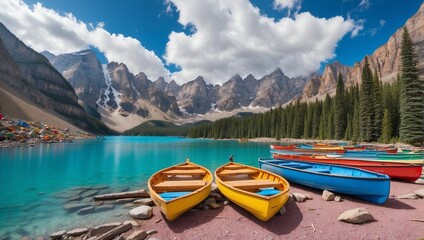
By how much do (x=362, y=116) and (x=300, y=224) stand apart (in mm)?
67161

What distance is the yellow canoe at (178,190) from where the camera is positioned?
9.30 meters

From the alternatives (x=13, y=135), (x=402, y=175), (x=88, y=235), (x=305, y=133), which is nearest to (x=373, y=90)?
(x=305, y=133)

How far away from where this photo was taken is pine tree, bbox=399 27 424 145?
148 feet

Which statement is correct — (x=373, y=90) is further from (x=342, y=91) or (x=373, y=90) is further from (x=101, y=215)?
(x=101, y=215)

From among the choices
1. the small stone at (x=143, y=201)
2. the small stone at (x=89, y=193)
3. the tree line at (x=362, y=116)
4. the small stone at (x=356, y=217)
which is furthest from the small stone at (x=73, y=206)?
the tree line at (x=362, y=116)

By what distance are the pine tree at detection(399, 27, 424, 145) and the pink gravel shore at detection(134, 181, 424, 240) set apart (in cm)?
4415

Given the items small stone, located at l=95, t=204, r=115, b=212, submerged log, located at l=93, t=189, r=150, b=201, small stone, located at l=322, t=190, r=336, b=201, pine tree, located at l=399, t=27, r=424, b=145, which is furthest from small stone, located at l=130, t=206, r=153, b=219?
pine tree, located at l=399, t=27, r=424, b=145

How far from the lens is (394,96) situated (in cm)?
6988

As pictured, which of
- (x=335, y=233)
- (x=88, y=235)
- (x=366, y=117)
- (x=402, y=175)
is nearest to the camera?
(x=335, y=233)

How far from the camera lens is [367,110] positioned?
62594 mm

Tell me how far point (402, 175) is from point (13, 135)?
86503 mm

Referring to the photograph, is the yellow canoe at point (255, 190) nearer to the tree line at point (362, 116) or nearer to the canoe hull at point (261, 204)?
the canoe hull at point (261, 204)

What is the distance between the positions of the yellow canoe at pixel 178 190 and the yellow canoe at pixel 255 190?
49.1 inches

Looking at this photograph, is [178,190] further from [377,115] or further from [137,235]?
[377,115]
